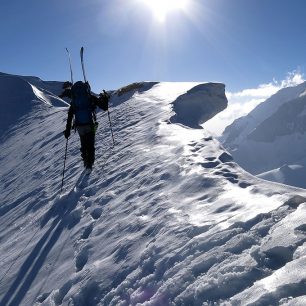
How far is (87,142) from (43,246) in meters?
4.91

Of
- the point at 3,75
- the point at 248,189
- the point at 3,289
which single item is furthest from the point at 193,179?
the point at 3,75

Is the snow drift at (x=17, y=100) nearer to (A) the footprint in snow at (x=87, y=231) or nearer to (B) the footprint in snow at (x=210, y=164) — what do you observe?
(A) the footprint in snow at (x=87, y=231)

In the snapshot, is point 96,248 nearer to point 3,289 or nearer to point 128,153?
point 3,289

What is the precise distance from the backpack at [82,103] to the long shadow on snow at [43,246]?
2362mm

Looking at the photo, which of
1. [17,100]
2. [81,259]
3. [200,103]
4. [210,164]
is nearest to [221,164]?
[210,164]

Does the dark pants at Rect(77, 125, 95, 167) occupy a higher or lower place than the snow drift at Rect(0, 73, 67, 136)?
lower

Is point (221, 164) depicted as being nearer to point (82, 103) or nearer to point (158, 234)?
point (158, 234)

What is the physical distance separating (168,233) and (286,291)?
2.63 meters

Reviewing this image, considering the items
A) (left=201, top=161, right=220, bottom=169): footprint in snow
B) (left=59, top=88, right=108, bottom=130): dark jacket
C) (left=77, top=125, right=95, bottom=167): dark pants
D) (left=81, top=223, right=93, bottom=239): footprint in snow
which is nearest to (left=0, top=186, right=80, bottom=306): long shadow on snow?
(left=81, top=223, right=93, bottom=239): footprint in snow

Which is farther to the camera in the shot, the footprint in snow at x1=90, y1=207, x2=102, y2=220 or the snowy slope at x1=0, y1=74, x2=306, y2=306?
the footprint in snow at x1=90, y1=207, x2=102, y2=220

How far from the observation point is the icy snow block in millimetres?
18170

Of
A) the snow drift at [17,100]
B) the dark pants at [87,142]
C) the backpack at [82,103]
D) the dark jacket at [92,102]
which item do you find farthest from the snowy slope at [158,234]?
the snow drift at [17,100]

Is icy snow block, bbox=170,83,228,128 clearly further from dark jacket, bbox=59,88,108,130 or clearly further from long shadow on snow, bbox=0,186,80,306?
long shadow on snow, bbox=0,186,80,306

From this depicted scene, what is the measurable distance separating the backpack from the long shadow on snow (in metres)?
2.36
